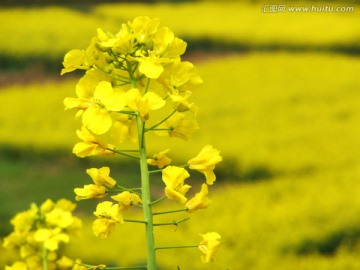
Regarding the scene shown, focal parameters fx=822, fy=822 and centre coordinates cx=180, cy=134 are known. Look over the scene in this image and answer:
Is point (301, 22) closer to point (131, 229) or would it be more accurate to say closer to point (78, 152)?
point (131, 229)

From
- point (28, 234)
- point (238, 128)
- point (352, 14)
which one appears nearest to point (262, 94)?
point (238, 128)

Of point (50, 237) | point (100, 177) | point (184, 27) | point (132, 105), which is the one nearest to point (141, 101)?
point (132, 105)

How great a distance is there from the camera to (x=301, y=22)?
3.47m

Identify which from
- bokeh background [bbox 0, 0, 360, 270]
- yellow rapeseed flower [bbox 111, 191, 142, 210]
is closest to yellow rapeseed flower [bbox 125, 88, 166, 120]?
yellow rapeseed flower [bbox 111, 191, 142, 210]

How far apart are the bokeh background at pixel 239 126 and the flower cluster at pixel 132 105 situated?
1.93 m

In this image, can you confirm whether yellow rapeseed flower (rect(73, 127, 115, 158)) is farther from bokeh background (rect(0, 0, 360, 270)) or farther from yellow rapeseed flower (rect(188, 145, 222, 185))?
bokeh background (rect(0, 0, 360, 270))

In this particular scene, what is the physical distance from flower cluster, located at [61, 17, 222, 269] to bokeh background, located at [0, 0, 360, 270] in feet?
6.34

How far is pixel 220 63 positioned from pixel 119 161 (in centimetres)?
64

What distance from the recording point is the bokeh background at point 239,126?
3096 mm

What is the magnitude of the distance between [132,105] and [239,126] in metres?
2.45

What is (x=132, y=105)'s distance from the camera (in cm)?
98

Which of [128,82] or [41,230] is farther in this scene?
[41,230]

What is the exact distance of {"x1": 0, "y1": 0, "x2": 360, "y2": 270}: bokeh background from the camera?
310cm

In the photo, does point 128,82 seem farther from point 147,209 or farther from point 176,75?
point 147,209
